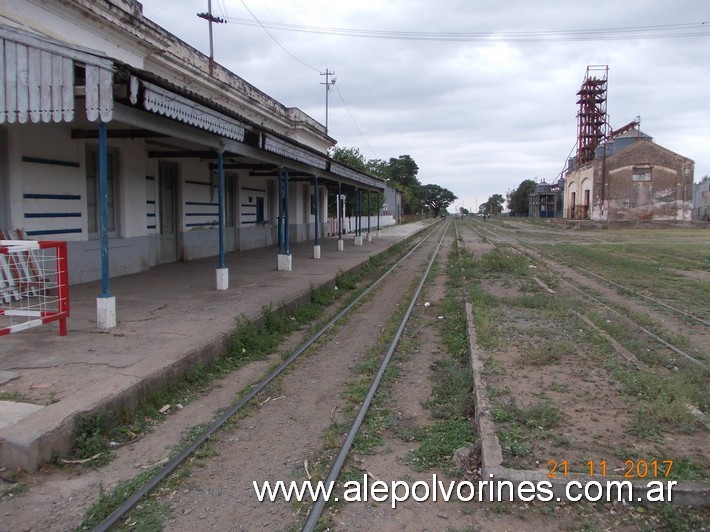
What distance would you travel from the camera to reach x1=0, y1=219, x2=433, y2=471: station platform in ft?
15.1

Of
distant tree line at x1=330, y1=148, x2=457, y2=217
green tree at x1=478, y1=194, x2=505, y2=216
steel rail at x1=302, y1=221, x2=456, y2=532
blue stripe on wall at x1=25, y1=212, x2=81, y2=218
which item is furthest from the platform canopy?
green tree at x1=478, y1=194, x2=505, y2=216

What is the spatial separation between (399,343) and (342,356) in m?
1.01

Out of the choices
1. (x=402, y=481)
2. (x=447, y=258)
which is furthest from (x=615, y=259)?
(x=402, y=481)

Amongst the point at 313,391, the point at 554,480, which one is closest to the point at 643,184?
the point at 313,391

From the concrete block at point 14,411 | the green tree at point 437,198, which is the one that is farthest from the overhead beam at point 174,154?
the green tree at point 437,198

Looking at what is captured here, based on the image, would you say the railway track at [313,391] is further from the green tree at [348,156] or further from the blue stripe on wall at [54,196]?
the green tree at [348,156]

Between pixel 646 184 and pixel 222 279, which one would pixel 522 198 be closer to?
pixel 646 184

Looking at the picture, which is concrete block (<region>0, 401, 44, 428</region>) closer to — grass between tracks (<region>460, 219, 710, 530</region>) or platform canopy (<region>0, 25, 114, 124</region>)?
platform canopy (<region>0, 25, 114, 124</region>)

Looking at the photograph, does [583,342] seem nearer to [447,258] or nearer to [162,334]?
[162,334]

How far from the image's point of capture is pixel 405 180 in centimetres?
11169

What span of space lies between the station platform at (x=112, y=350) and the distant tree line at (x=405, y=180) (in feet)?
109
